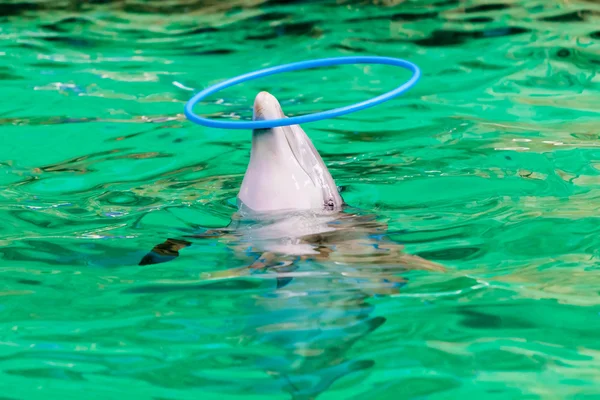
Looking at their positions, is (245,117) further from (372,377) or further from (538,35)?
(372,377)

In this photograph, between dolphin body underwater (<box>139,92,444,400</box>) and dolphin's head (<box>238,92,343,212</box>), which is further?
dolphin's head (<box>238,92,343,212</box>)

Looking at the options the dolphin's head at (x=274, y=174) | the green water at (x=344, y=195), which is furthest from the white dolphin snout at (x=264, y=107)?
the green water at (x=344, y=195)

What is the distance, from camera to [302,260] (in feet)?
13.9

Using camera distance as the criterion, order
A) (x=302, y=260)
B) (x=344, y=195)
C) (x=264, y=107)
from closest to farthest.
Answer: (x=302, y=260)
(x=264, y=107)
(x=344, y=195)

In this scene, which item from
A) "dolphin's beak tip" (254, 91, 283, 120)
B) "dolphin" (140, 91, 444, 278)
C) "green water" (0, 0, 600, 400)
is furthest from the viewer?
"dolphin's beak tip" (254, 91, 283, 120)

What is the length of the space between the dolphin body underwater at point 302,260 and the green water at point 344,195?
2cm

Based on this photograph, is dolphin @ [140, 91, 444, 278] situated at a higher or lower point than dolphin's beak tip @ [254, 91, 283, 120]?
lower

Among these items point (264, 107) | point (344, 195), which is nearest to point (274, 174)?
point (264, 107)

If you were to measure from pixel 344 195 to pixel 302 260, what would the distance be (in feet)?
4.68

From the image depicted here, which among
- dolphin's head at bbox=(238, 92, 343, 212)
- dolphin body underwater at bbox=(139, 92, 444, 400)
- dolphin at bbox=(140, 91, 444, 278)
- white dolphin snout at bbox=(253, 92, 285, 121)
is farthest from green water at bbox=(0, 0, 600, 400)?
white dolphin snout at bbox=(253, 92, 285, 121)

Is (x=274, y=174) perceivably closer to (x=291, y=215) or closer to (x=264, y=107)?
(x=291, y=215)

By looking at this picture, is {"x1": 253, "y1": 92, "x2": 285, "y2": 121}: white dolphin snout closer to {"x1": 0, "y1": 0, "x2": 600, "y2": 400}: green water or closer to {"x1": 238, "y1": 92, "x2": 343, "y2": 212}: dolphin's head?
{"x1": 238, "y1": 92, "x2": 343, "y2": 212}: dolphin's head

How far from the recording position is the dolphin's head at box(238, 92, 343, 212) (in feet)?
15.1

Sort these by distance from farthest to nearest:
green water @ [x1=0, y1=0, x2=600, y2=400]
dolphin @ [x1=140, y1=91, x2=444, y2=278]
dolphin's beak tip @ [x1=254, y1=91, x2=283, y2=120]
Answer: dolphin's beak tip @ [x1=254, y1=91, x2=283, y2=120] → dolphin @ [x1=140, y1=91, x2=444, y2=278] → green water @ [x1=0, y1=0, x2=600, y2=400]
